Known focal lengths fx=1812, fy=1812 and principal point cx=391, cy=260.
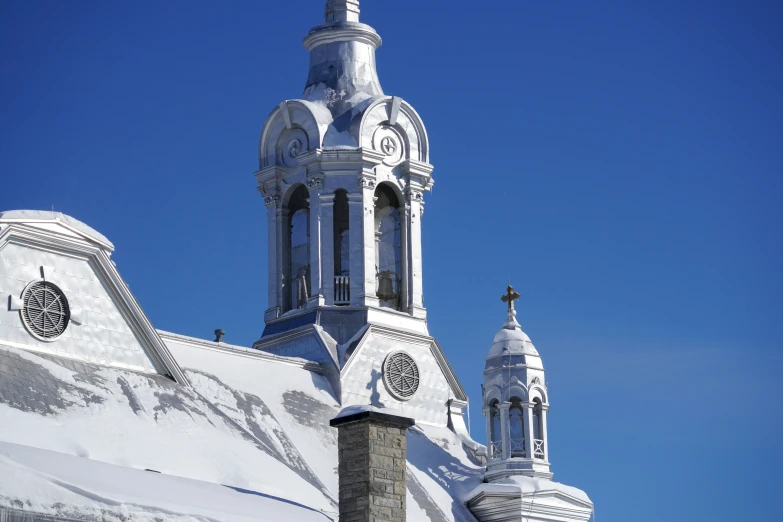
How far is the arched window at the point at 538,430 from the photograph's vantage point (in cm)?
4344

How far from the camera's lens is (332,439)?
131 feet

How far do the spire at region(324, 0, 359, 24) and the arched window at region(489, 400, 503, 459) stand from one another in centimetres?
1099

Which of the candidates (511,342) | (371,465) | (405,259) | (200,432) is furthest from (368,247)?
(371,465)

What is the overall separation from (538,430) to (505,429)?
970 millimetres

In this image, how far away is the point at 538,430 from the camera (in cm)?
4378

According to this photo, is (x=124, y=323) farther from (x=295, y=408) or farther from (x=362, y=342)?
(x=362, y=342)

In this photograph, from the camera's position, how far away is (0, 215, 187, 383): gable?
33094 mm

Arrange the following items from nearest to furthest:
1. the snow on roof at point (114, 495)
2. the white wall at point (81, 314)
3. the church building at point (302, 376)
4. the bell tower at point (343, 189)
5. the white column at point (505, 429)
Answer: the snow on roof at point (114, 495), the church building at point (302, 376), the white wall at point (81, 314), the white column at point (505, 429), the bell tower at point (343, 189)

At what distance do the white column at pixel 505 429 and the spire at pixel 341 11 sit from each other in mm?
11144

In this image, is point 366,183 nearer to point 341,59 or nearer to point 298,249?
point 298,249

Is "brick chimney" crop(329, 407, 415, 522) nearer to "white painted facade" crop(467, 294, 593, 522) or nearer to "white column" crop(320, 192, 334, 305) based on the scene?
"white painted facade" crop(467, 294, 593, 522)

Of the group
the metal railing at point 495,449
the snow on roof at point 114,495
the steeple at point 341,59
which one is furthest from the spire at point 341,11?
the snow on roof at point 114,495

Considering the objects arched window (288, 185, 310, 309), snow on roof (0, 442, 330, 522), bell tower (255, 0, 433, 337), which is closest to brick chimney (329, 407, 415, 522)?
snow on roof (0, 442, 330, 522)

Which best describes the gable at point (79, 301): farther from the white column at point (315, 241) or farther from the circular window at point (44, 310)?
the white column at point (315, 241)
